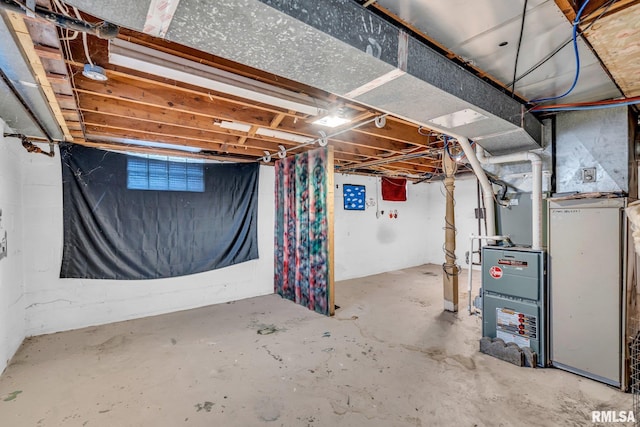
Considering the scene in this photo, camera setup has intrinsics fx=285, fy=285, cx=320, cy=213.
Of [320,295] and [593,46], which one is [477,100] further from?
[320,295]

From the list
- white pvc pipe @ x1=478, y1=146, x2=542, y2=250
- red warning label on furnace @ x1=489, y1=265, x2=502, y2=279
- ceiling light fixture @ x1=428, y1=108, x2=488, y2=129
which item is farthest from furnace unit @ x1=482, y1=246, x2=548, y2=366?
ceiling light fixture @ x1=428, y1=108, x2=488, y2=129

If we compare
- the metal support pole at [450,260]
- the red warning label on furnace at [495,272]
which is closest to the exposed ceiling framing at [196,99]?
the metal support pole at [450,260]

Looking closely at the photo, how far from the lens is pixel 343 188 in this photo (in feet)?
19.4

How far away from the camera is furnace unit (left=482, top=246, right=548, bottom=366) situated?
249 centimetres

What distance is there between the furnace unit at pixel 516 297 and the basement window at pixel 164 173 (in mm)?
3757

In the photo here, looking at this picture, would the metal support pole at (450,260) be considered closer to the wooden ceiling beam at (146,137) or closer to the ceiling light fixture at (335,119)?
the ceiling light fixture at (335,119)

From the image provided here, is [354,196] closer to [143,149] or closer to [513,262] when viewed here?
[513,262]

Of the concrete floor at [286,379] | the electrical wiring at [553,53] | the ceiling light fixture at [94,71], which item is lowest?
the concrete floor at [286,379]

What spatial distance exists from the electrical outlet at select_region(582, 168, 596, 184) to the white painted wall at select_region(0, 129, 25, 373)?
506 cm

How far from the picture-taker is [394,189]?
262 inches

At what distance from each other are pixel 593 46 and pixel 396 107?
1075 mm

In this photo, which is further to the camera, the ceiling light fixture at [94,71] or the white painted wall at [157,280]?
the white painted wall at [157,280]

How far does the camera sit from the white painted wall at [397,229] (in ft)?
19.4

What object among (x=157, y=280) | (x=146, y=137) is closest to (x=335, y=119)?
(x=146, y=137)
